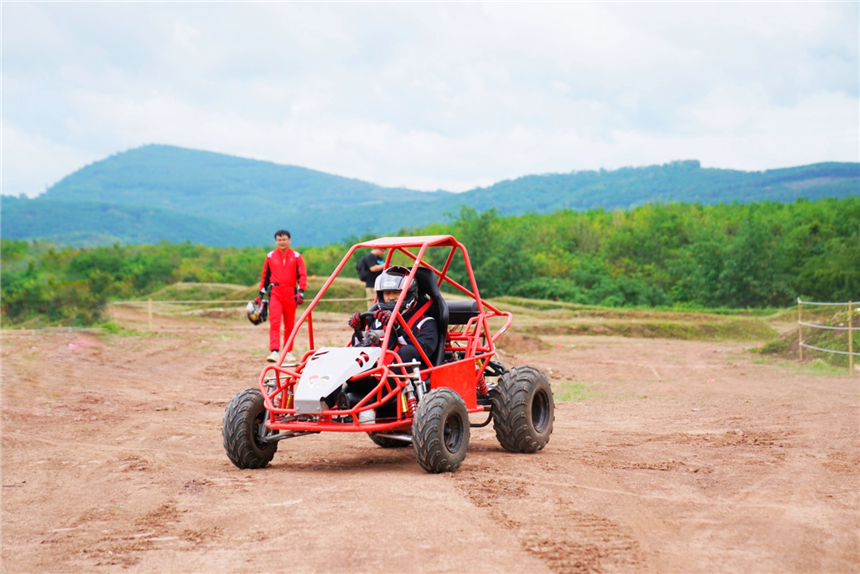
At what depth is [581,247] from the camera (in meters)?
55.3

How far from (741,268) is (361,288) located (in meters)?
17.4

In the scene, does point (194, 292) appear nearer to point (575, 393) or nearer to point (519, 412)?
point (575, 393)

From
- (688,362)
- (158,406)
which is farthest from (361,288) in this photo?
(158,406)

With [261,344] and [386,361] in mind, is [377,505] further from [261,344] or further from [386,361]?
[261,344]

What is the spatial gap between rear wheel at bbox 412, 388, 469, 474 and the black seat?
87 centimetres

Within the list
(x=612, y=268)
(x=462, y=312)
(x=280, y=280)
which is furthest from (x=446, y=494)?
(x=612, y=268)

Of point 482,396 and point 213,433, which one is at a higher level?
point 482,396

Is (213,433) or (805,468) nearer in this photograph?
(805,468)

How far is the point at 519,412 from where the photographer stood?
790 centimetres

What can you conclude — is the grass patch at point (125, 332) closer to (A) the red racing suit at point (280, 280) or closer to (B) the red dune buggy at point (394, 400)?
(A) the red racing suit at point (280, 280)

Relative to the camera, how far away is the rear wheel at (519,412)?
7.92m

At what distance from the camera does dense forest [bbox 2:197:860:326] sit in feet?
108

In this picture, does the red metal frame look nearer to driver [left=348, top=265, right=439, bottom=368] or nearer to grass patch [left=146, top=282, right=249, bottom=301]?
driver [left=348, top=265, right=439, bottom=368]

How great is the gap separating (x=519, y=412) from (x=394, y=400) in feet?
4.15
